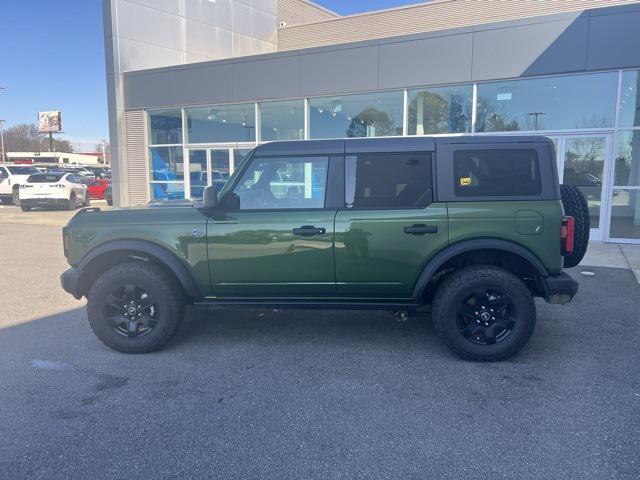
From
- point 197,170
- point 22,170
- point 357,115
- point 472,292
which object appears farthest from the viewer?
point 22,170

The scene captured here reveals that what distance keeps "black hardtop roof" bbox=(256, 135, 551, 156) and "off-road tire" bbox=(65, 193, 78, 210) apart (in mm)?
16726

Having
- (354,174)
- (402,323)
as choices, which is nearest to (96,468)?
(354,174)

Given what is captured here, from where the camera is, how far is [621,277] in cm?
718

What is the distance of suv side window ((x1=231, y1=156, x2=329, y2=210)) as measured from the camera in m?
4.31

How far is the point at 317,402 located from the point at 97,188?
22.4m

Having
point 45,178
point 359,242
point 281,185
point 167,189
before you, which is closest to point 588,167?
point 359,242

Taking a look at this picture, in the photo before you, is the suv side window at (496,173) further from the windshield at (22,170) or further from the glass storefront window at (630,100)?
the windshield at (22,170)

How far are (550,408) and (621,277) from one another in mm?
4803

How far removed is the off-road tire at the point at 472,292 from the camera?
159 inches

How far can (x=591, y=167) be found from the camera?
10242 mm

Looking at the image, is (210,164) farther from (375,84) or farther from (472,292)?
(472,292)

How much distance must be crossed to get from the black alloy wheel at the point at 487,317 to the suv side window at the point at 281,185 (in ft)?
5.07

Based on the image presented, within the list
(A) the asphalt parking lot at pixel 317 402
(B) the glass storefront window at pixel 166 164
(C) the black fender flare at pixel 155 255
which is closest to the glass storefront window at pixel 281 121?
(B) the glass storefront window at pixel 166 164

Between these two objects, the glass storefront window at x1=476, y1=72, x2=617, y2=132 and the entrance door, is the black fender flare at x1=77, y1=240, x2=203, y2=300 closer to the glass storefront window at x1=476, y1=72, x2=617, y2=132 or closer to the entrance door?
the glass storefront window at x1=476, y1=72, x2=617, y2=132
